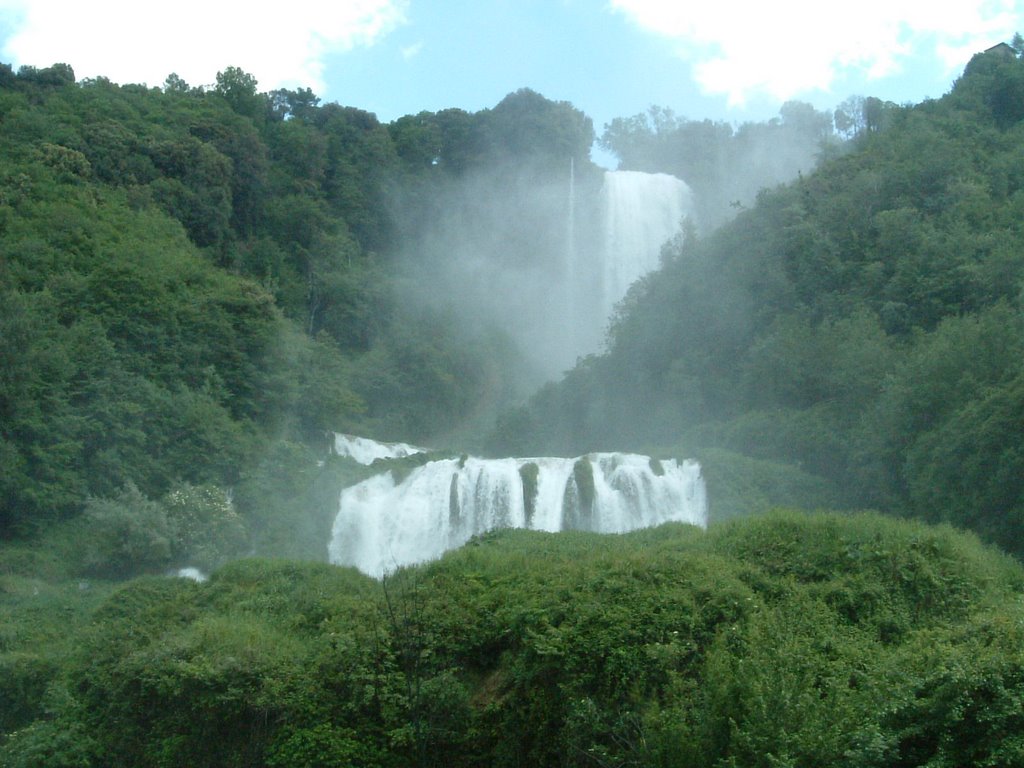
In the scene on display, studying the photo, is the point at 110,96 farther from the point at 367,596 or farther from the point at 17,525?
the point at 367,596

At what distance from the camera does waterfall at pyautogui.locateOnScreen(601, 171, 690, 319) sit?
62562 mm

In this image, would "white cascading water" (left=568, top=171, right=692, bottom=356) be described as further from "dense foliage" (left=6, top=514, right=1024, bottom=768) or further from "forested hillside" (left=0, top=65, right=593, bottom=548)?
"dense foliage" (left=6, top=514, right=1024, bottom=768)

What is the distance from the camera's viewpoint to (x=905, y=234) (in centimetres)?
3569

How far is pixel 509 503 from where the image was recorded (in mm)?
29453

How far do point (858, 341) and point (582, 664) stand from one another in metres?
22.9

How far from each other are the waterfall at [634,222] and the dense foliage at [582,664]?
156ft

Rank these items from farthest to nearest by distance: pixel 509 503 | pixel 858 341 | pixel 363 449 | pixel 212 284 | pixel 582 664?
pixel 363 449 → pixel 212 284 → pixel 858 341 → pixel 509 503 → pixel 582 664

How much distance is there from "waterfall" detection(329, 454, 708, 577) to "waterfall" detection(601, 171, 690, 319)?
107 ft

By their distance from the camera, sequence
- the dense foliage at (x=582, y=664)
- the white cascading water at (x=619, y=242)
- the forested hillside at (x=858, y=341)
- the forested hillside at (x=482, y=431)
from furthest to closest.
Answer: the white cascading water at (x=619, y=242), the forested hillside at (x=858, y=341), the forested hillside at (x=482, y=431), the dense foliage at (x=582, y=664)

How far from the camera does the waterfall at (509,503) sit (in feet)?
95.1

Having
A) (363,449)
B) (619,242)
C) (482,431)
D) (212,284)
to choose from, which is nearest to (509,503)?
(363,449)

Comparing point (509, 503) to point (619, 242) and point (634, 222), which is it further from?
point (634, 222)

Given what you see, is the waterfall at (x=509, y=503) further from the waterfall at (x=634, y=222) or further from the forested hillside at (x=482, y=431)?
the waterfall at (x=634, y=222)

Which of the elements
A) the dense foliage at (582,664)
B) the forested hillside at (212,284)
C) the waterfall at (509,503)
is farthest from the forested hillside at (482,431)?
the waterfall at (509,503)
